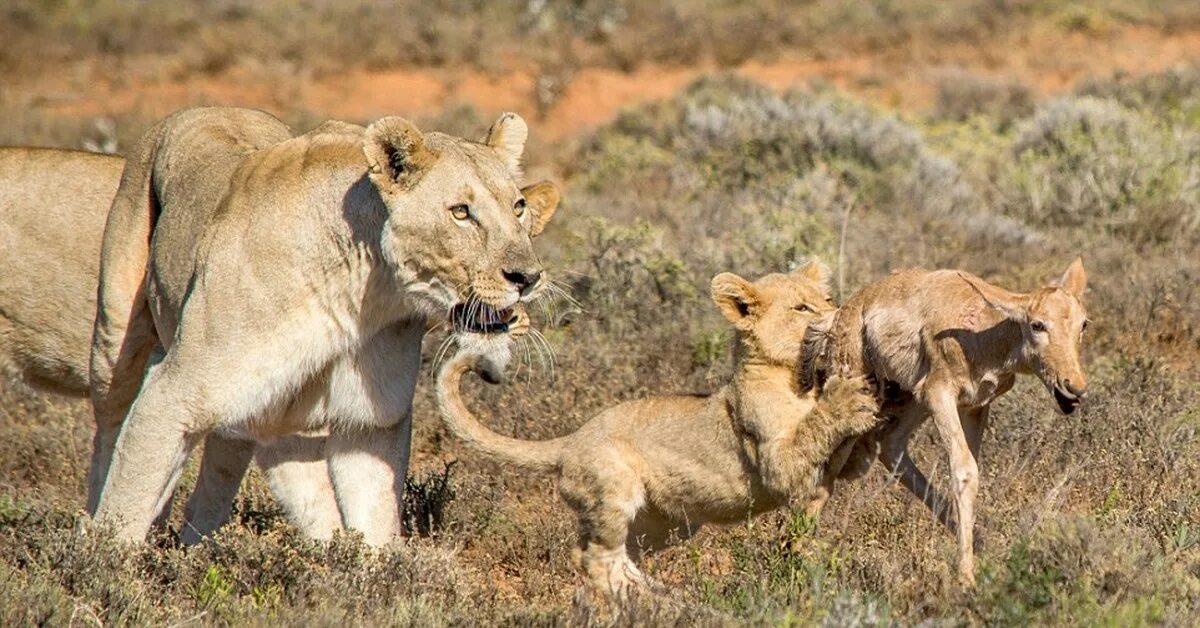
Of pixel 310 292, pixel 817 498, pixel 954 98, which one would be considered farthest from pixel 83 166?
pixel 954 98

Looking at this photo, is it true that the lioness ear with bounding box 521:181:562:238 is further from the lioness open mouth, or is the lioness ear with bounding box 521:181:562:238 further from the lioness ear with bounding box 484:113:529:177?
the lioness open mouth

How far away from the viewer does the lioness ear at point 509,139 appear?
645 cm

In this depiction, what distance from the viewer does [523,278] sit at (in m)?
5.86

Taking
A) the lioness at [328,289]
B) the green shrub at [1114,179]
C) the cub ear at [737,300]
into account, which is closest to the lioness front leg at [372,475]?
the lioness at [328,289]

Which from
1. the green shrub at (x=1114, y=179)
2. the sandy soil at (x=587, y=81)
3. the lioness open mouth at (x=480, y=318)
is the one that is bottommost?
the sandy soil at (x=587, y=81)

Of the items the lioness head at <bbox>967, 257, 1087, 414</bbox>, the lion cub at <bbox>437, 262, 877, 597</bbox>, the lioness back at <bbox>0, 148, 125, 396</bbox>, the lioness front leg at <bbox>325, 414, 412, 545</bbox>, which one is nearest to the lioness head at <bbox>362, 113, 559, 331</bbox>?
the lion cub at <bbox>437, 262, 877, 597</bbox>

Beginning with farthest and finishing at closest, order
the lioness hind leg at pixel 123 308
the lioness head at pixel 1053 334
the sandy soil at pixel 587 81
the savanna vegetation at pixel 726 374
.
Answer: the sandy soil at pixel 587 81 < the lioness hind leg at pixel 123 308 < the lioness head at pixel 1053 334 < the savanna vegetation at pixel 726 374

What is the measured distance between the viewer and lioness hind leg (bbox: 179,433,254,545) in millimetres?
7355

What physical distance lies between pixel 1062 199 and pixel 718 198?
260 cm

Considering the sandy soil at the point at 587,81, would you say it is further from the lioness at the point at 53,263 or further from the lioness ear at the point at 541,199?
the lioness ear at the point at 541,199

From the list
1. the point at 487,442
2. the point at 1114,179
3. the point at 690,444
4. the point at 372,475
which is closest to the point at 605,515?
the point at 690,444

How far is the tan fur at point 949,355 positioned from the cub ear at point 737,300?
260 millimetres

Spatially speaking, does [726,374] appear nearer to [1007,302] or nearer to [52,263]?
[1007,302]

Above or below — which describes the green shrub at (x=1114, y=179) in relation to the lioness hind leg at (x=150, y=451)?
below
